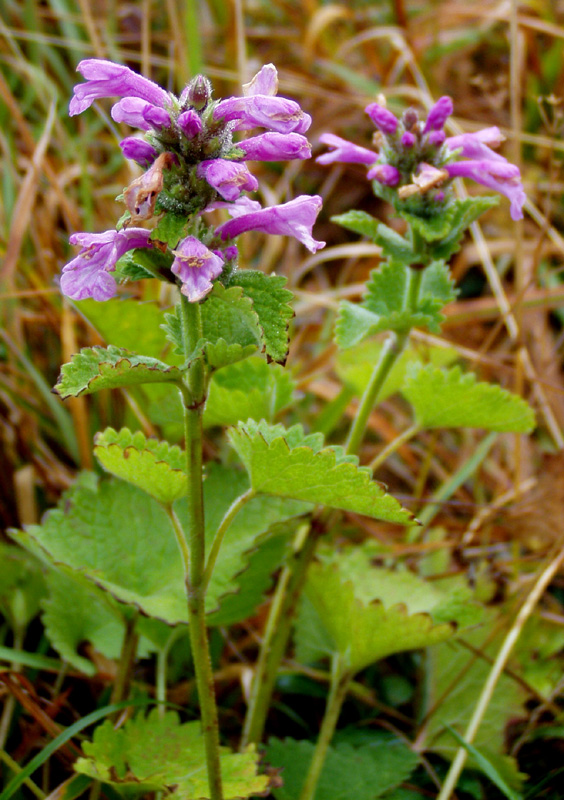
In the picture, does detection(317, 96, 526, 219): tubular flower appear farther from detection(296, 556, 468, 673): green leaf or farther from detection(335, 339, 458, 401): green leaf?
detection(296, 556, 468, 673): green leaf

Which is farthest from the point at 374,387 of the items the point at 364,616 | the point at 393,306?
the point at 364,616

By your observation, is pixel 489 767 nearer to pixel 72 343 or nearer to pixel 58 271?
pixel 72 343

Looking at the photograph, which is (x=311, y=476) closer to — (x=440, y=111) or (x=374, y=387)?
(x=374, y=387)

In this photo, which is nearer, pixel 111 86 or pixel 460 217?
pixel 111 86

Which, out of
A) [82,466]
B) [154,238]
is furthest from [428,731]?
[154,238]

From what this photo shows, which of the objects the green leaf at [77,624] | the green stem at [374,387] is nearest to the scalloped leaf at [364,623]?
the green stem at [374,387]
